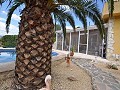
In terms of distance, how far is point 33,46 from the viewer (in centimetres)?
662

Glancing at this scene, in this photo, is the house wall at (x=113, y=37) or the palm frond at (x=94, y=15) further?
the house wall at (x=113, y=37)

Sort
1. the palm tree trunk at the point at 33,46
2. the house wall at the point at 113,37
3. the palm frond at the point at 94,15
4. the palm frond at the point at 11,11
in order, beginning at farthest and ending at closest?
the house wall at the point at 113,37
the palm frond at the point at 11,11
the palm frond at the point at 94,15
the palm tree trunk at the point at 33,46

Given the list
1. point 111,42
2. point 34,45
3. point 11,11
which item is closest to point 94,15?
point 34,45

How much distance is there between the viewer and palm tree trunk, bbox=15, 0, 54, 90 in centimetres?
662

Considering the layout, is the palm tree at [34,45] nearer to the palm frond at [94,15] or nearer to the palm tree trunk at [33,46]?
the palm tree trunk at [33,46]

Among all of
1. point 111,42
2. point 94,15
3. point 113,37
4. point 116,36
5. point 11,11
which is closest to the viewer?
point 94,15

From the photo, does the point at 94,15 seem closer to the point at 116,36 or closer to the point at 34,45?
the point at 34,45

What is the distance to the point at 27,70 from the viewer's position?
6676 mm

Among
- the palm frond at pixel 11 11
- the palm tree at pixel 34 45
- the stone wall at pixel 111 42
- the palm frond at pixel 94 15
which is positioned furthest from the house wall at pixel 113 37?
the palm tree at pixel 34 45

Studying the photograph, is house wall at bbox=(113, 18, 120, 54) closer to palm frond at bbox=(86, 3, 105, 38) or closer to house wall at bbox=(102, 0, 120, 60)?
house wall at bbox=(102, 0, 120, 60)

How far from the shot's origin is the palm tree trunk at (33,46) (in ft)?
21.7

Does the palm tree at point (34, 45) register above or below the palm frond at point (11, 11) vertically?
below

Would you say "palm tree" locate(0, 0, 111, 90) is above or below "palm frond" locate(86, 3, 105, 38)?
below

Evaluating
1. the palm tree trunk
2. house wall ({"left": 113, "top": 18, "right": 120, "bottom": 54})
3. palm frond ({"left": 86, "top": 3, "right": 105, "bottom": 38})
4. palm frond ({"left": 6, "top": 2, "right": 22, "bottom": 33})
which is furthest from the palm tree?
house wall ({"left": 113, "top": 18, "right": 120, "bottom": 54})
